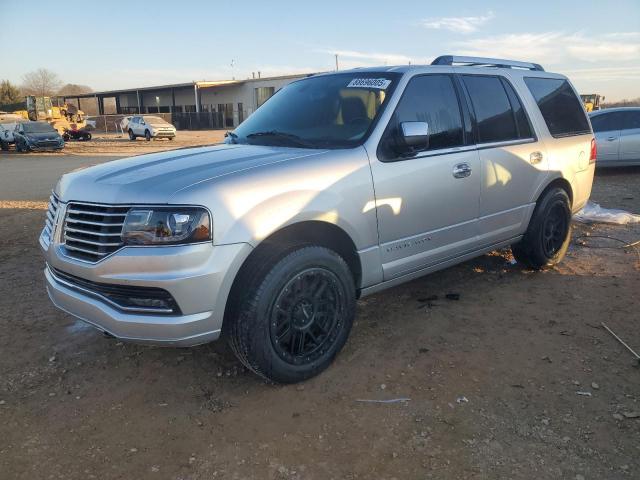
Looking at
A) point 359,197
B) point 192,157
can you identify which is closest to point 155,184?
point 192,157

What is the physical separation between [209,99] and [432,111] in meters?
57.0

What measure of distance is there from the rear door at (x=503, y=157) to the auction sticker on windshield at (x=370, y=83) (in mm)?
830

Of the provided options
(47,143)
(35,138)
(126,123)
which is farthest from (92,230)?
(126,123)

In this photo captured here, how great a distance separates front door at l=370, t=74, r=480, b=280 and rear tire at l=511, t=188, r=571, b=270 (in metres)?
1.05

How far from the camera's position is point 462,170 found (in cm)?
397

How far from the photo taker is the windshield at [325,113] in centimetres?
361

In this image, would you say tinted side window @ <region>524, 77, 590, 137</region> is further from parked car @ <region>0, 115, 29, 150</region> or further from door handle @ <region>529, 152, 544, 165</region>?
parked car @ <region>0, 115, 29, 150</region>

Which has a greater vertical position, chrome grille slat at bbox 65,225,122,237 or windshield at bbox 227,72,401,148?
windshield at bbox 227,72,401,148

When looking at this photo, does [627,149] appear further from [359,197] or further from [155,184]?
[155,184]

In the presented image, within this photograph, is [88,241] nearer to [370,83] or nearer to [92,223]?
[92,223]

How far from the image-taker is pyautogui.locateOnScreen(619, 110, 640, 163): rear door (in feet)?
37.7

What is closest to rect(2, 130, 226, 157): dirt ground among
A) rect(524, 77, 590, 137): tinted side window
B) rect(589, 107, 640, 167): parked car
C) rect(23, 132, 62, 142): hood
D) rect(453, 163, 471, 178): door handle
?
rect(23, 132, 62, 142): hood

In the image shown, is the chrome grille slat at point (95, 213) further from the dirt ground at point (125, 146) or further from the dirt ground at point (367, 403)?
the dirt ground at point (125, 146)

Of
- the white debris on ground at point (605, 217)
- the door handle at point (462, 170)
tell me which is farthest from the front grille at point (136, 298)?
the white debris on ground at point (605, 217)
